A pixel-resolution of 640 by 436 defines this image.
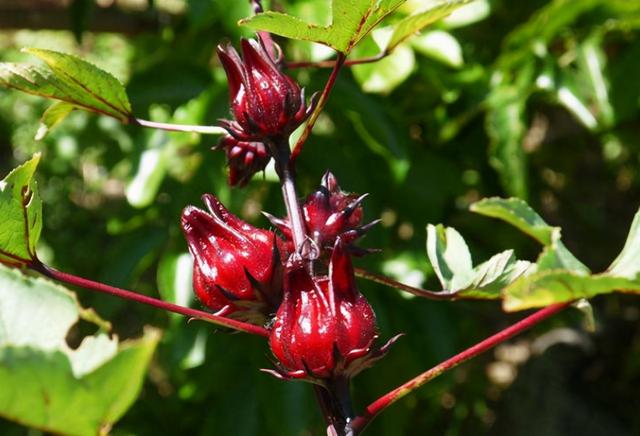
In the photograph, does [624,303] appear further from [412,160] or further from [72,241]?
[72,241]

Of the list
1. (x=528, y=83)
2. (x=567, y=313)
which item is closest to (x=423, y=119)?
(x=528, y=83)

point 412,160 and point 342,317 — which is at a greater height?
point 342,317

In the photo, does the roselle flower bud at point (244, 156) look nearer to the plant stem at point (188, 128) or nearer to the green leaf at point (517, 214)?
the plant stem at point (188, 128)

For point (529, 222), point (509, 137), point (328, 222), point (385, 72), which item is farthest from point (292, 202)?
point (509, 137)

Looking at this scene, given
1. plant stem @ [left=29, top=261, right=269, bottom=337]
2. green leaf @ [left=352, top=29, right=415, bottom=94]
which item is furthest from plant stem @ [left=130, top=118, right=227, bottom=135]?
green leaf @ [left=352, top=29, right=415, bottom=94]

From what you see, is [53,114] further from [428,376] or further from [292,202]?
[428,376]

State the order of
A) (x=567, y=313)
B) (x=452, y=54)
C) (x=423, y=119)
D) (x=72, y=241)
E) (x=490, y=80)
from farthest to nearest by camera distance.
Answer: (x=72, y=241) → (x=567, y=313) → (x=423, y=119) → (x=490, y=80) → (x=452, y=54)
